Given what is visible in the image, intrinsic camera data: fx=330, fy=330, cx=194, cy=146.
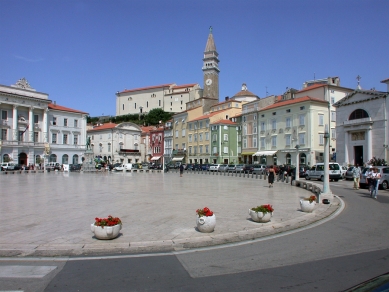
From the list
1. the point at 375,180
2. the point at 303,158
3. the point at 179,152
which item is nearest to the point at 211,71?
the point at 179,152

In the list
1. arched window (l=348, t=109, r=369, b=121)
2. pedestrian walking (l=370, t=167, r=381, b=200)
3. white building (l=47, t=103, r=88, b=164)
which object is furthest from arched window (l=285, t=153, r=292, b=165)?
white building (l=47, t=103, r=88, b=164)

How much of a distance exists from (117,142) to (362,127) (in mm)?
61608

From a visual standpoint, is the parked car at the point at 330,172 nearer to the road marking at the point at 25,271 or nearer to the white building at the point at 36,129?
the road marking at the point at 25,271

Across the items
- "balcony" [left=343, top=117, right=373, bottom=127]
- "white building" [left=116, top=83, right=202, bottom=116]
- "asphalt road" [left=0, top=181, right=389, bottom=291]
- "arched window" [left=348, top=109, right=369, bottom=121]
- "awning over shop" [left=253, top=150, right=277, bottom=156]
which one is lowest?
"asphalt road" [left=0, top=181, right=389, bottom=291]

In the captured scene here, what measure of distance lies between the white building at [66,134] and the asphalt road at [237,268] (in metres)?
69.2

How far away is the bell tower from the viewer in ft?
339

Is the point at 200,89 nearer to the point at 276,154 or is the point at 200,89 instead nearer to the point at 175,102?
the point at 175,102

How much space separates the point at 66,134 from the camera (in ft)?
243

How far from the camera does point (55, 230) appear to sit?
9.25m

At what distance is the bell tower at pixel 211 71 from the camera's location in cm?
10331

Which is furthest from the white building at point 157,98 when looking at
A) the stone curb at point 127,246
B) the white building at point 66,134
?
the stone curb at point 127,246

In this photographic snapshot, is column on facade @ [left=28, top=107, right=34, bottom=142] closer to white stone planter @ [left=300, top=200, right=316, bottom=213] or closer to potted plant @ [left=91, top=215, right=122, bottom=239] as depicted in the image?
white stone planter @ [left=300, top=200, right=316, bottom=213]

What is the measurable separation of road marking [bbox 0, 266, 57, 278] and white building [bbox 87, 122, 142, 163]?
3223 inches

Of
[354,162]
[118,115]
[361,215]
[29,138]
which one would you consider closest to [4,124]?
[29,138]
